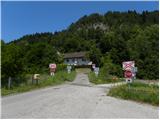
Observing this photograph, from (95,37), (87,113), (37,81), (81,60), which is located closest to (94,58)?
(81,60)

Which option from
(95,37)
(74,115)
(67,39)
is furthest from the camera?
(95,37)

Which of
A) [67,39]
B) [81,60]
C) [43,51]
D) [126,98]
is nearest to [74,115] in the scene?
[126,98]

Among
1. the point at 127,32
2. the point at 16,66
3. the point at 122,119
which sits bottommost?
the point at 122,119

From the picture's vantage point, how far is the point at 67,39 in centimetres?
17350

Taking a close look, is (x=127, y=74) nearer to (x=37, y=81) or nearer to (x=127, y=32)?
(x=37, y=81)

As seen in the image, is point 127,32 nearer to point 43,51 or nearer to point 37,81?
point 43,51

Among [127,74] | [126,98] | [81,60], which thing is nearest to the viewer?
[126,98]

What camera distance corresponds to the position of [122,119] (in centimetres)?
1538

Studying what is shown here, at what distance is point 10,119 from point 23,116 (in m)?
1.00

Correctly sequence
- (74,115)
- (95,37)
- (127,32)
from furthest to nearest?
(95,37)
(127,32)
(74,115)

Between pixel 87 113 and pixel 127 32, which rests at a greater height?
pixel 127 32

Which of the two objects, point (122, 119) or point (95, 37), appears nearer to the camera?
point (122, 119)

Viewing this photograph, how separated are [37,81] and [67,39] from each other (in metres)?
128

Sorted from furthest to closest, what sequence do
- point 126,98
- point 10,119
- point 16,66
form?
1. point 16,66
2. point 126,98
3. point 10,119
